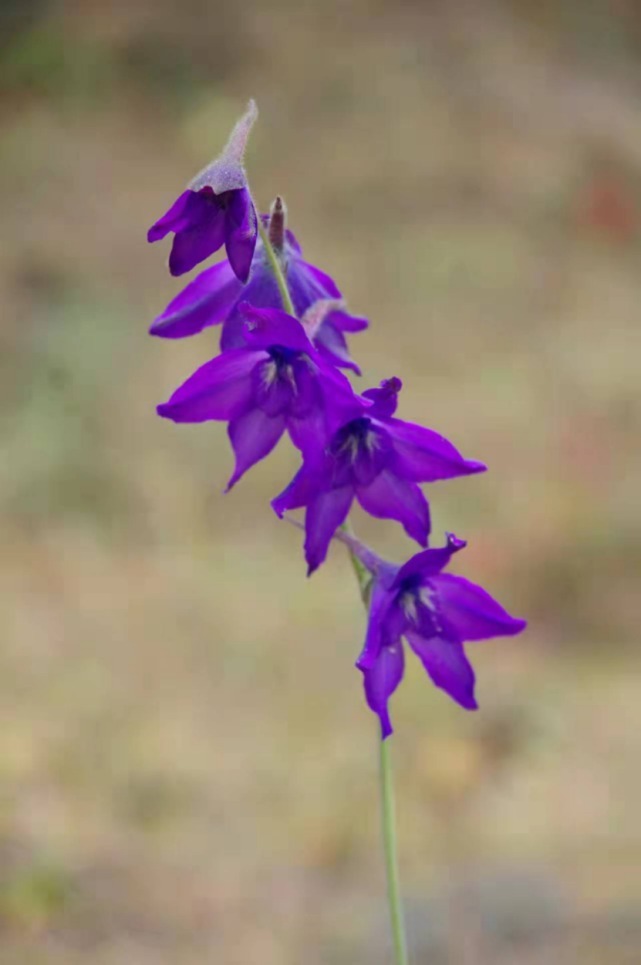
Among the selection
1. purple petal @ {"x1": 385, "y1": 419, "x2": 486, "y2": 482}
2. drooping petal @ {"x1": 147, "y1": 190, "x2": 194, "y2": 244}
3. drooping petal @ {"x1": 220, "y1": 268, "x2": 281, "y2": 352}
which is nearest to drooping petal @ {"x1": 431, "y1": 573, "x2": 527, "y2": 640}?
purple petal @ {"x1": 385, "y1": 419, "x2": 486, "y2": 482}

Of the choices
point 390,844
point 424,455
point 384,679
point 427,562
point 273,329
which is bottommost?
point 390,844

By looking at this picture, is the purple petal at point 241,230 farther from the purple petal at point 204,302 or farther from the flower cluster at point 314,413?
the purple petal at point 204,302

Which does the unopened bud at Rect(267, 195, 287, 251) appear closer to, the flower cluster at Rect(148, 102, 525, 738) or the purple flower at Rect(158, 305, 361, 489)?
the flower cluster at Rect(148, 102, 525, 738)

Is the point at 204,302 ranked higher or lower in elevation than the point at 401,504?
higher

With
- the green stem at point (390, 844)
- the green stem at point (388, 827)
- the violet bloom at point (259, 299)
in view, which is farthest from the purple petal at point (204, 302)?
the green stem at point (390, 844)

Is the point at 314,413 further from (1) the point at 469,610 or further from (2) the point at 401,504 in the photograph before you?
(1) the point at 469,610

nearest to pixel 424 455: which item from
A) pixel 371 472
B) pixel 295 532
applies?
pixel 371 472
